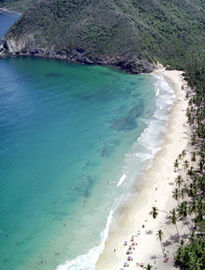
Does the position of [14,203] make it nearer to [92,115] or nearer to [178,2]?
[92,115]

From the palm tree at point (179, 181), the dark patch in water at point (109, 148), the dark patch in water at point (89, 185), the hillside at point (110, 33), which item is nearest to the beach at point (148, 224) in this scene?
the palm tree at point (179, 181)

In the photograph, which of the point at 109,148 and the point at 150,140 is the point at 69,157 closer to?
the point at 109,148

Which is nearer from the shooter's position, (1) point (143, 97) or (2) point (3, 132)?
(2) point (3, 132)

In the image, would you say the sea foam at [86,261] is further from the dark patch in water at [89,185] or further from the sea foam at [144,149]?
the dark patch in water at [89,185]

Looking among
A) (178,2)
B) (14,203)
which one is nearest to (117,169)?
(14,203)

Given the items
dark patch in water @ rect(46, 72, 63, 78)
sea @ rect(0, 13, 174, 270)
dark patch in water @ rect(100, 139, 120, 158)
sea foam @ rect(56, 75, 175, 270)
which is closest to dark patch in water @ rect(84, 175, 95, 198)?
sea @ rect(0, 13, 174, 270)

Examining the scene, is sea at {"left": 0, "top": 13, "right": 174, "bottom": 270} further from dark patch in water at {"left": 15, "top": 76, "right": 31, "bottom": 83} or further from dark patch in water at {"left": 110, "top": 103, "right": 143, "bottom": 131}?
dark patch in water at {"left": 110, "top": 103, "right": 143, "bottom": 131}
